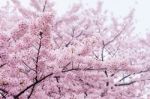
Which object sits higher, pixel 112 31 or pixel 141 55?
pixel 112 31

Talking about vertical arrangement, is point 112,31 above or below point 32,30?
above

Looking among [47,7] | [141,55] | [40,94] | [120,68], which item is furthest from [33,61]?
[141,55]

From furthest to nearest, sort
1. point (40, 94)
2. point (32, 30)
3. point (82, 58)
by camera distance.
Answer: point (40, 94)
point (82, 58)
point (32, 30)

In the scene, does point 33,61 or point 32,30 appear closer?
point 32,30

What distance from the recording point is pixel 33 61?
302 inches

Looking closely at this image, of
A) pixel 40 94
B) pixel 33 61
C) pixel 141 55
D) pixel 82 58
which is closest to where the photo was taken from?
pixel 82 58

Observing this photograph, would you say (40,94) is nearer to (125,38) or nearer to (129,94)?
(129,94)

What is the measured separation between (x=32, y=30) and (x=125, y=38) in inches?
444

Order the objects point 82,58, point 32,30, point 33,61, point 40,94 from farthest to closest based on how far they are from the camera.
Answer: point 40,94 → point 33,61 → point 82,58 → point 32,30

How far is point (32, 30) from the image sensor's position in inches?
262

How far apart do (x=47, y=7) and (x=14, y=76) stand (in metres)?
7.03

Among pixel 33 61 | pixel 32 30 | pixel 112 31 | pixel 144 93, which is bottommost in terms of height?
pixel 144 93

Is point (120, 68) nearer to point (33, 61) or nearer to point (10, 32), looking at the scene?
point (33, 61)

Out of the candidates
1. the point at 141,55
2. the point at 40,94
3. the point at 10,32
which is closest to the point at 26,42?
the point at 10,32
